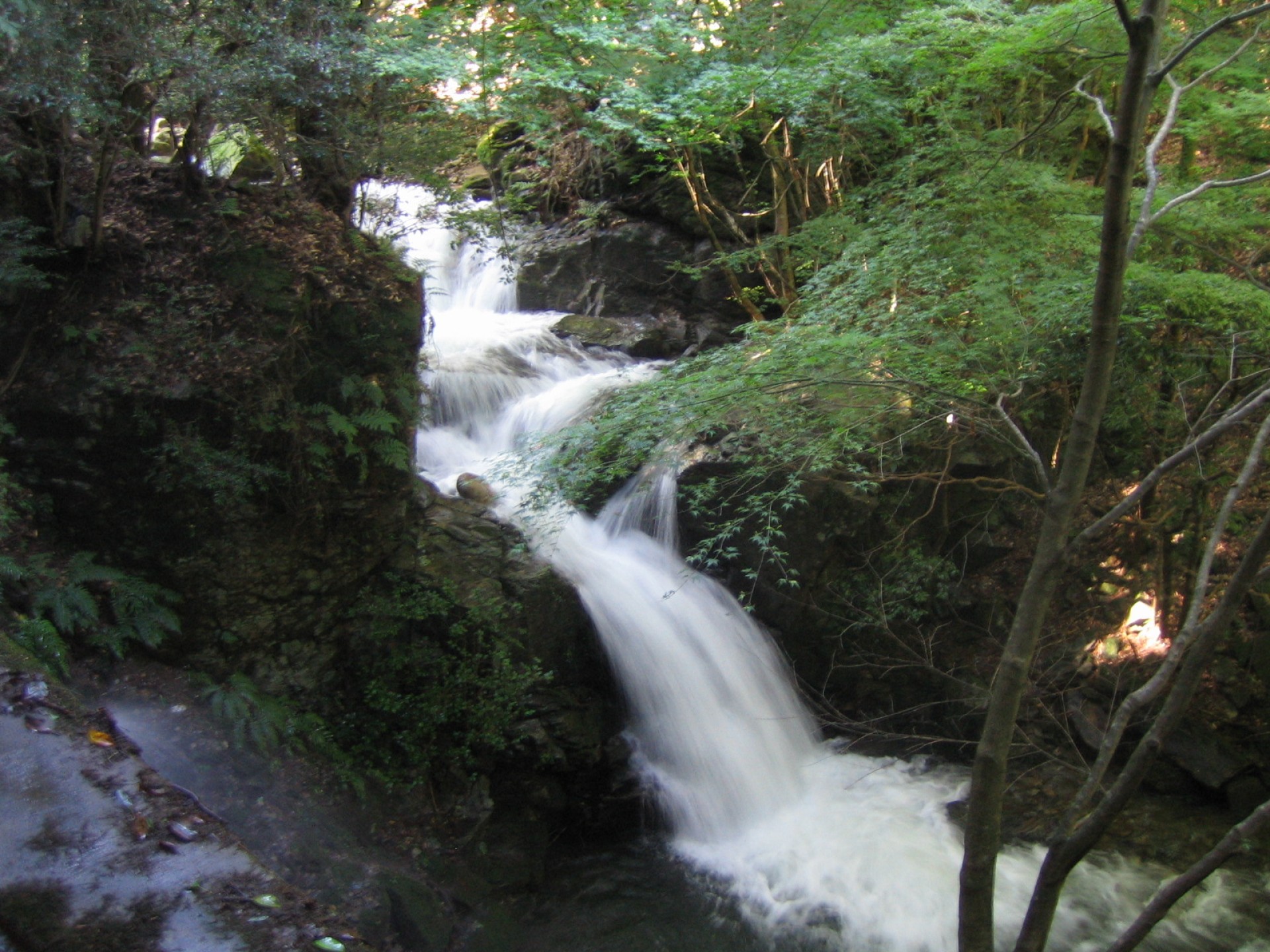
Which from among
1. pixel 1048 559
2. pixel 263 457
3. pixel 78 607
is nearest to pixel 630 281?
pixel 263 457

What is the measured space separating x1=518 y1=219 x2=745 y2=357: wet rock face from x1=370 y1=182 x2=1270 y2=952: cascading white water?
12.5 feet

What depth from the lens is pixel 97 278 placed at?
18.9ft

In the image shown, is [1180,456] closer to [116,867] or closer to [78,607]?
[116,867]

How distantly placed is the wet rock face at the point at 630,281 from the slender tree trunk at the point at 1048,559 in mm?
9619

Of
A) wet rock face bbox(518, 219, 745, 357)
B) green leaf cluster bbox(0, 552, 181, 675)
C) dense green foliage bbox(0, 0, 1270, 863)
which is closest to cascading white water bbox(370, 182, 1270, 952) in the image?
dense green foliage bbox(0, 0, 1270, 863)

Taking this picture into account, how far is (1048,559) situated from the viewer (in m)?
3.54

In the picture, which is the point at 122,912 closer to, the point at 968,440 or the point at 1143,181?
the point at 968,440

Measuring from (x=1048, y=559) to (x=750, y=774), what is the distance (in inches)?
186

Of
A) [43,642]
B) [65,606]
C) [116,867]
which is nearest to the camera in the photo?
[116,867]

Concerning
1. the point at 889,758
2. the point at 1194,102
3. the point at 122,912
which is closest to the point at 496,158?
the point at 1194,102

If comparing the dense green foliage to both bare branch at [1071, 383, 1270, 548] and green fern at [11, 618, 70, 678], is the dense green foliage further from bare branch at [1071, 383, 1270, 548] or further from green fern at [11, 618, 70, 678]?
bare branch at [1071, 383, 1270, 548]

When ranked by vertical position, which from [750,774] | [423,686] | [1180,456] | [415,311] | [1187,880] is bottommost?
[750,774]

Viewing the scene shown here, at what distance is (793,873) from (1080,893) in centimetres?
223

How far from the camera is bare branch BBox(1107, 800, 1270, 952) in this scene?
10.2 feet
